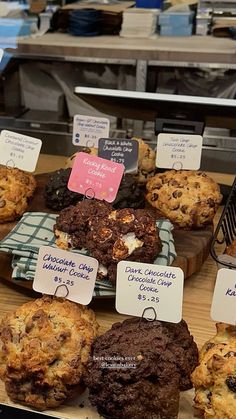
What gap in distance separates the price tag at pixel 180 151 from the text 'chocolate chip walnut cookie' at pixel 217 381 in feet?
2.13

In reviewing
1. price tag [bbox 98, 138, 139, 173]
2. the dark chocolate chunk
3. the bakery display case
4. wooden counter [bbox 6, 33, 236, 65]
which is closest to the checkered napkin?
the bakery display case

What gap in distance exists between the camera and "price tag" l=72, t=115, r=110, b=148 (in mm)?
1587

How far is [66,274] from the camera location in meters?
1.05

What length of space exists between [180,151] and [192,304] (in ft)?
1.44

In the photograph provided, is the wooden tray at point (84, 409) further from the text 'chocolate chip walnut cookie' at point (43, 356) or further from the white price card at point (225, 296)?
the white price card at point (225, 296)

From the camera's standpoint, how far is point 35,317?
99 centimetres

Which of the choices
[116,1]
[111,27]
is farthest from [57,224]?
[116,1]

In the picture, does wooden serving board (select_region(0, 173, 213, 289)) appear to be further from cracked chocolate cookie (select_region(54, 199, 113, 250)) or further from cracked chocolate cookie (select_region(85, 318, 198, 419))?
cracked chocolate cookie (select_region(85, 318, 198, 419))

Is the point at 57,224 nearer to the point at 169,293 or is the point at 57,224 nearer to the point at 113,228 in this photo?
the point at 113,228

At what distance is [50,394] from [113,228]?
377 mm

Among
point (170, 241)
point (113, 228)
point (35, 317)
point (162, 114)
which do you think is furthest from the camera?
point (162, 114)

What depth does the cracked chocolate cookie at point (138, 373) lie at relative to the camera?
2.97 feet

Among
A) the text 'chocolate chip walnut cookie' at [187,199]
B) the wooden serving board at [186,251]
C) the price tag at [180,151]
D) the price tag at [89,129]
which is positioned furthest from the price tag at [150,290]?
the price tag at [89,129]

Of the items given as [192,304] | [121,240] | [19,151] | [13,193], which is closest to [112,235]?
[121,240]
